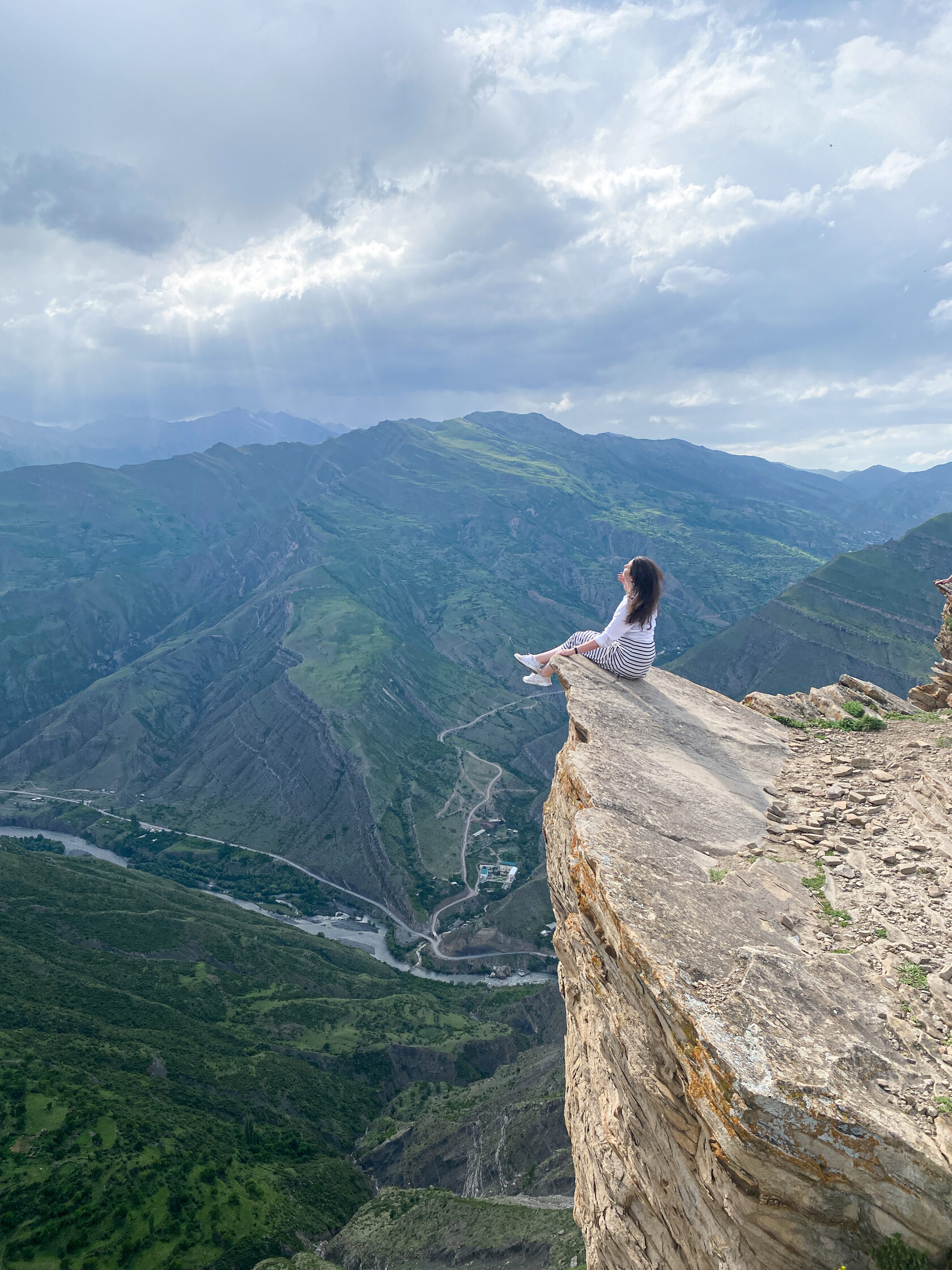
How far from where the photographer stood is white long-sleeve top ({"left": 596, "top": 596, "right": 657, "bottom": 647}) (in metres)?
15.9

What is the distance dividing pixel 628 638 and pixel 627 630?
336 millimetres

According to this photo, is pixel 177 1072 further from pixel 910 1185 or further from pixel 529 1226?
pixel 910 1185

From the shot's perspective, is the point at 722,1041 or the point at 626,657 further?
the point at 626,657

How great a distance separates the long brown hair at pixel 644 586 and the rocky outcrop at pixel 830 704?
5.30 metres

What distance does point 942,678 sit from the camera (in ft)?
63.7

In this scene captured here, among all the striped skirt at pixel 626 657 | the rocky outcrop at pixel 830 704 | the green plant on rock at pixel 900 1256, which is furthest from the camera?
the rocky outcrop at pixel 830 704

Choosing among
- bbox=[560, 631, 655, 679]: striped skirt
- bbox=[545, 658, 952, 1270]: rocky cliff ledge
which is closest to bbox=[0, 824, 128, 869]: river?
bbox=[560, 631, 655, 679]: striped skirt

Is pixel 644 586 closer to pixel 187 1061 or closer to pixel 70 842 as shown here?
pixel 187 1061

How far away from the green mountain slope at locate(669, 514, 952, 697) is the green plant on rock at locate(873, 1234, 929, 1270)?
16015cm

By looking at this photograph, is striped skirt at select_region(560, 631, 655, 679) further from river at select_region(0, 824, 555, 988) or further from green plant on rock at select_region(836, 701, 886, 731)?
river at select_region(0, 824, 555, 988)

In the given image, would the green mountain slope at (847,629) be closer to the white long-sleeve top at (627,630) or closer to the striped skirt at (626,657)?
the striped skirt at (626,657)

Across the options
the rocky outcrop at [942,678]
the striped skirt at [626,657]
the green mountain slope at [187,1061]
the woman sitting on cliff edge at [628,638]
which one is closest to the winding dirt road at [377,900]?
the green mountain slope at [187,1061]

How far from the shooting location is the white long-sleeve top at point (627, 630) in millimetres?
15906

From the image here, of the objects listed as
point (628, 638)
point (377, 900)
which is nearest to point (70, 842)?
point (377, 900)
